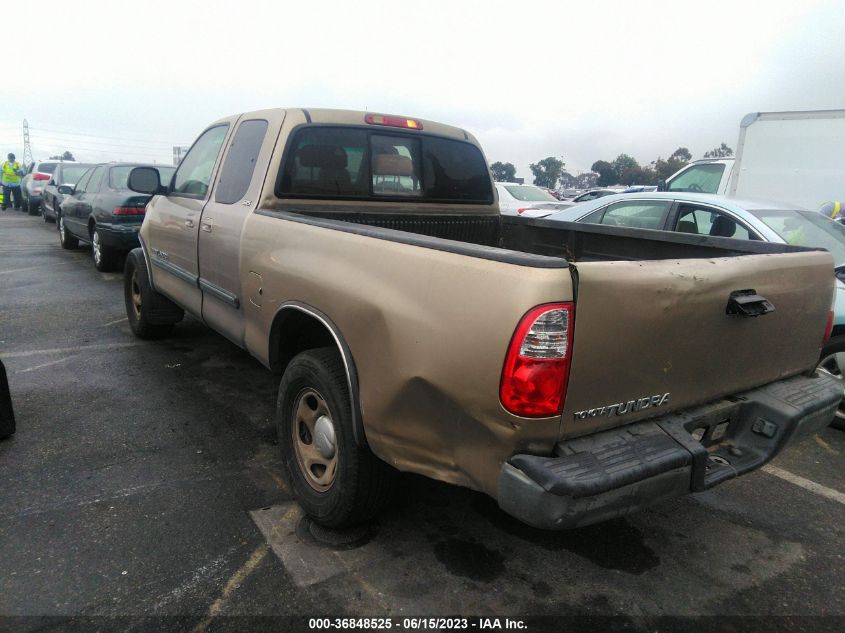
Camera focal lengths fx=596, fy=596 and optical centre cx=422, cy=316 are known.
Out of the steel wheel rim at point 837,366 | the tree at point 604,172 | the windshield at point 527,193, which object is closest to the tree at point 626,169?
the tree at point 604,172

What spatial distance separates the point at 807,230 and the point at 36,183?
21742 mm

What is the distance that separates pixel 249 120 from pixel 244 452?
6.89ft

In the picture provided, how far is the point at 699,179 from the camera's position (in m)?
9.94

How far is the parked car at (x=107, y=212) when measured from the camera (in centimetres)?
866

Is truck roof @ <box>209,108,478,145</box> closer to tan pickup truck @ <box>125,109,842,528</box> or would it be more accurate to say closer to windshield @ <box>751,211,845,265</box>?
tan pickup truck @ <box>125,109,842,528</box>

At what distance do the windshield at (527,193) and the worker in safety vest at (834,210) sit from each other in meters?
5.64

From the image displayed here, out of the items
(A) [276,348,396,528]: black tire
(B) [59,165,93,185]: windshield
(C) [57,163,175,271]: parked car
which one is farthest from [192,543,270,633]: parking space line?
(B) [59,165,93,185]: windshield

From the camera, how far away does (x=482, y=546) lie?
271 cm

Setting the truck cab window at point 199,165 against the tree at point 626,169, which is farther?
the tree at point 626,169

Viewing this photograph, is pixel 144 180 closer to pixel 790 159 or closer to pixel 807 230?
pixel 807 230

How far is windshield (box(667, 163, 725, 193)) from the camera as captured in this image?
9.81 metres

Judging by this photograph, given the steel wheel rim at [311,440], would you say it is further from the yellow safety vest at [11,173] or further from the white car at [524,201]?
the yellow safety vest at [11,173]

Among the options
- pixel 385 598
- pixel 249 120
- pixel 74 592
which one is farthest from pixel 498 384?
pixel 249 120

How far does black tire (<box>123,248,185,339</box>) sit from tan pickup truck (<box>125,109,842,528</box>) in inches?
70.3
